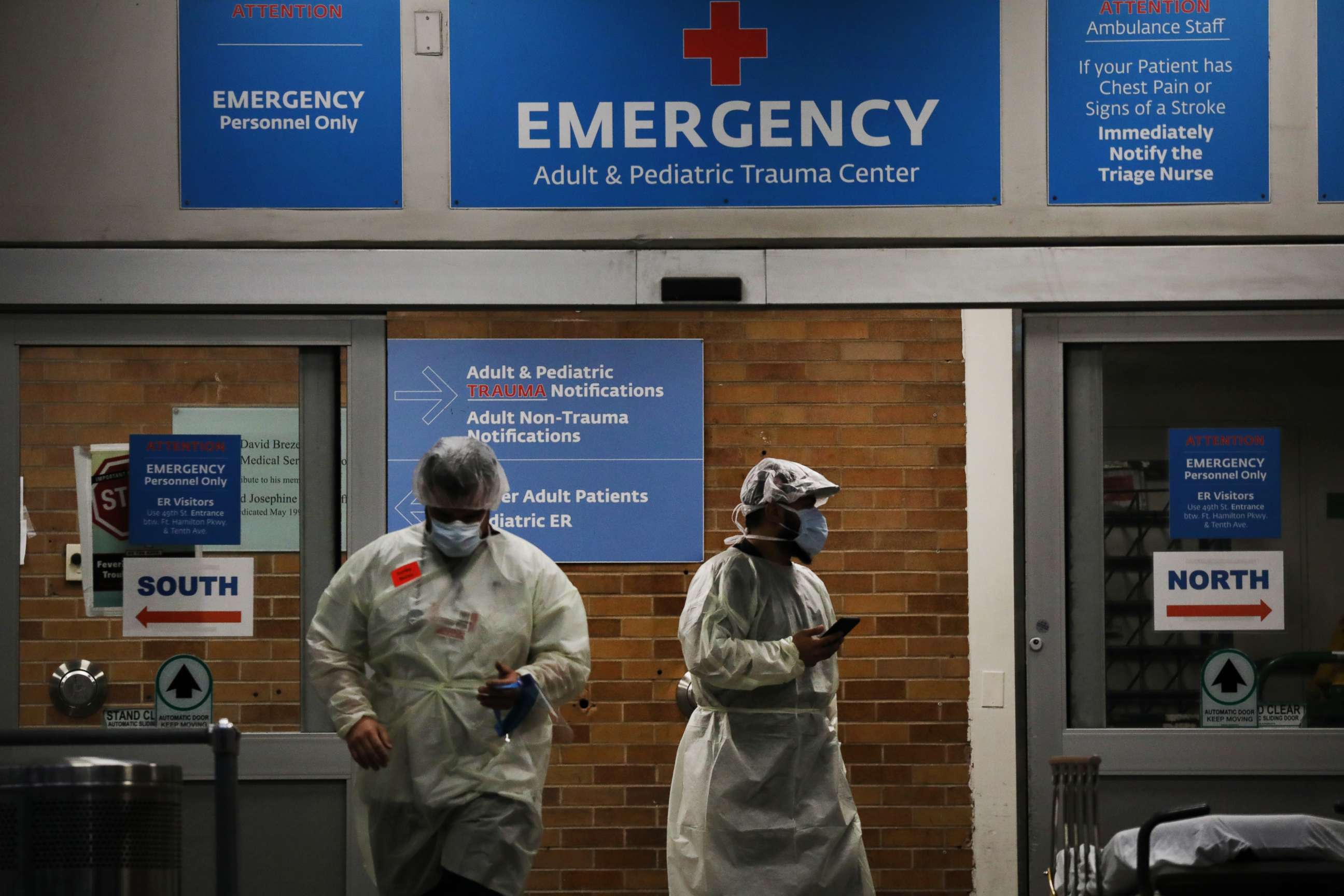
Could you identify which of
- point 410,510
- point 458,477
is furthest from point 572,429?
point 458,477

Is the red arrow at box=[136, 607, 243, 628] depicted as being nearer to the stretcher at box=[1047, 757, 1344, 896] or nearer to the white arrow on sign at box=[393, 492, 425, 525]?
the white arrow on sign at box=[393, 492, 425, 525]

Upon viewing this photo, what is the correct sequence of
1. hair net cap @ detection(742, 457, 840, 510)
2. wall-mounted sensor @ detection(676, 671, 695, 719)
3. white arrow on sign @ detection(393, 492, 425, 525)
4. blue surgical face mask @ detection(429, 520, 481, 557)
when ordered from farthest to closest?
white arrow on sign @ detection(393, 492, 425, 525)
wall-mounted sensor @ detection(676, 671, 695, 719)
hair net cap @ detection(742, 457, 840, 510)
blue surgical face mask @ detection(429, 520, 481, 557)

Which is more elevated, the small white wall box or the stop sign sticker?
the small white wall box

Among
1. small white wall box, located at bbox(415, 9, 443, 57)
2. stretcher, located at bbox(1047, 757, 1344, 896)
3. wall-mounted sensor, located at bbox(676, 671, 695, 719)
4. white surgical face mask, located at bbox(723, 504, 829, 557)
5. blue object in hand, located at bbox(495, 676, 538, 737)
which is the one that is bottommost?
stretcher, located at bbox(1047, 757, 1344, 896)

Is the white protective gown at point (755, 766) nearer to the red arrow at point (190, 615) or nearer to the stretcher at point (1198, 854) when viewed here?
the stretcher at point (1198, 854)

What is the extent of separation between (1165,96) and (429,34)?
2.06 meters

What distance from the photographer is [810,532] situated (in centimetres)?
371

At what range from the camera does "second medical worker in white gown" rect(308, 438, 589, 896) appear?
3.03 m

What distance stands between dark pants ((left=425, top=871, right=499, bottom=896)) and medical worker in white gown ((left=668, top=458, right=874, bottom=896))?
0.77 metres

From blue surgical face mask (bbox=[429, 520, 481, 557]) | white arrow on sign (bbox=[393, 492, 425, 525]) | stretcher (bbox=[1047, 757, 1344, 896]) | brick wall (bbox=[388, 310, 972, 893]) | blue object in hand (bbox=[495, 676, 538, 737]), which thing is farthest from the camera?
brick wall (bbox=[388, 310, 972, 893])

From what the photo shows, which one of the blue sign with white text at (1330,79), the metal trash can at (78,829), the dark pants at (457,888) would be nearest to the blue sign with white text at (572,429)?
the dark pants at (457,888)

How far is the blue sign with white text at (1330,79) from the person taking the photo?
3756 millimetres

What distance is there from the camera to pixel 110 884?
246 cm

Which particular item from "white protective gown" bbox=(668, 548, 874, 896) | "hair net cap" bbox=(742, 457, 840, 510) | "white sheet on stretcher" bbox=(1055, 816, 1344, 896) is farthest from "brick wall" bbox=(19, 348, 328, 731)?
"white sheet on stretcher" bbox=(1055, 816, 1344, 896)
